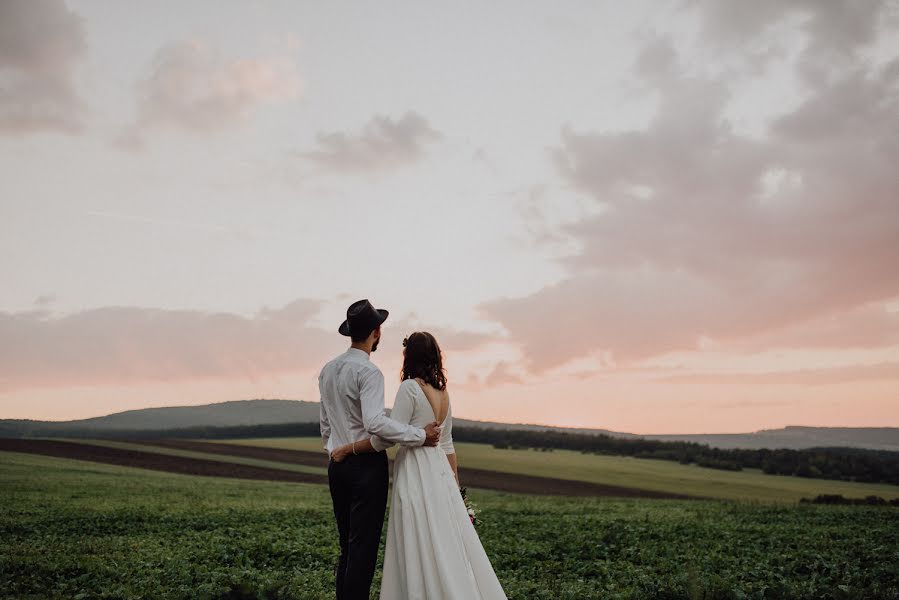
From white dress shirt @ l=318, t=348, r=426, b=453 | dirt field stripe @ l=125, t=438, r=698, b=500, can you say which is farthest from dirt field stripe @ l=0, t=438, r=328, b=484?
white dress shirt @ l=318, t=348, r=426, b=453

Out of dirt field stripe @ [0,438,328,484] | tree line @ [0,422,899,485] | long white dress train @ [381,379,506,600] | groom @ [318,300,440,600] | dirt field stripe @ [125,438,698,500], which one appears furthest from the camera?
tree line @ [0,422,899,485]

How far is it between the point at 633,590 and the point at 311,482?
128 ft

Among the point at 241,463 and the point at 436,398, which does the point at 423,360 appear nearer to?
the point at 436,398

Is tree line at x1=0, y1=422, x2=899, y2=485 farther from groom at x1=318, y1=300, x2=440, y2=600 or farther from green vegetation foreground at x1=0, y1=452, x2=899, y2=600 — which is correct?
groom at x1=318, y1=300, x2=440, y2=600

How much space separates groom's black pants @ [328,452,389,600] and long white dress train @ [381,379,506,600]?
0.32m

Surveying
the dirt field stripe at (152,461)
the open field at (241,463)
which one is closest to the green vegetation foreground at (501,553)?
the open field at (241,463)

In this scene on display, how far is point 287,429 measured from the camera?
96750 millimetres

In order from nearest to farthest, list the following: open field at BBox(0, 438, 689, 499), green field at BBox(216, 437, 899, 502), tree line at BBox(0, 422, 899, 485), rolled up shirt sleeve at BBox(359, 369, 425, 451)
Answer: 1. rolled up shirt sleeve at BBox(359, 369, 425, 451)
2. open field at BBox(0, 438, 689, 499)
3. green field at BBox(216, 437, 899, 502)
4. tree line at BBox(0, 422, 899, 485)

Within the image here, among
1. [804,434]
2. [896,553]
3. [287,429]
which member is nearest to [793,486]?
[896,553]

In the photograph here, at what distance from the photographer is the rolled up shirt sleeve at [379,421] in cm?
645

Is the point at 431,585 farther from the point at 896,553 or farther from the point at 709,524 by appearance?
the point at 709,524

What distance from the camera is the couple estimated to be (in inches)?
268

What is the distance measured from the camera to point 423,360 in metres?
7.03

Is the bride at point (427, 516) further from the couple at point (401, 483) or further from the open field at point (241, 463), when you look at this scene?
the open field at point (241, 463)
